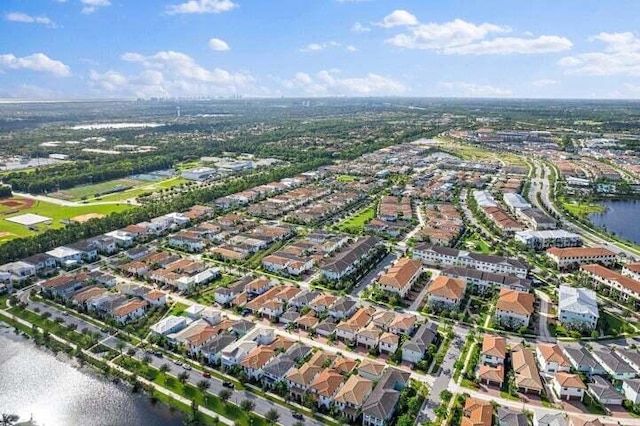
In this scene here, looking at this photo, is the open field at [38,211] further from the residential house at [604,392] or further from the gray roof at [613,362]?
the gray roof at [613,362]

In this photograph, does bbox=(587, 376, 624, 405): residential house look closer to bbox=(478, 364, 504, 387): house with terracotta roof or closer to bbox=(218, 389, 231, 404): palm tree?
bbox=(478, 364, 504, 387): house with terracotta roof

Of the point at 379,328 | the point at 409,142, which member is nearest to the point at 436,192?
the point at 379,328

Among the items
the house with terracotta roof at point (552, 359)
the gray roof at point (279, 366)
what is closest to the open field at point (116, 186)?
the gray roof at point (279, 366)

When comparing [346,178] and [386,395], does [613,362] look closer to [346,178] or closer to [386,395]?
[386,395]

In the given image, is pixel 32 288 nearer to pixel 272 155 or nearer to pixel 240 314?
pixel 240 314

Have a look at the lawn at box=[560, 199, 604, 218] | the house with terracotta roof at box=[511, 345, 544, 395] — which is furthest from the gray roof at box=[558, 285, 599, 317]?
the lawn at box=[560, 199, 604, 218]

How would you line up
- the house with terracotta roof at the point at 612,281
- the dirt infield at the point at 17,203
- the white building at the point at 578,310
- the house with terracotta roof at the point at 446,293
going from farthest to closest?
the dirt infield at the point at 17,203 → the house with terracotta roof at the point at 612,281 → the house with terracotta roof at the point at 446,293 → the white building at the point at 578,310
